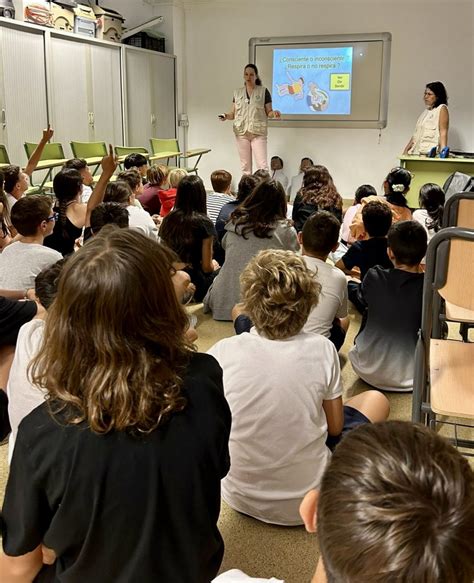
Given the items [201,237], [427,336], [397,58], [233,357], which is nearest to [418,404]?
[427,336]

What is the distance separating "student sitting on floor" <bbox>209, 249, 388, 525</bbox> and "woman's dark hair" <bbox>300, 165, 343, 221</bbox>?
2490mm

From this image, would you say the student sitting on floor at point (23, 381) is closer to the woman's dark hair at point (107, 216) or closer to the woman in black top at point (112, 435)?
the woman in black top at point (112, 435)

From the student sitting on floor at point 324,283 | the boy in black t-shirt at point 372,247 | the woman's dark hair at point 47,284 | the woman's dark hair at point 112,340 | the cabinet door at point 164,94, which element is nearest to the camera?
the woman's dark hair at point 112,340

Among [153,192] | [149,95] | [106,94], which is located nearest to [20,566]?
[153,192]

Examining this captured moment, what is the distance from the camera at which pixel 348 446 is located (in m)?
0.67

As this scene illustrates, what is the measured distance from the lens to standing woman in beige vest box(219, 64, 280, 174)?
23.8 ft

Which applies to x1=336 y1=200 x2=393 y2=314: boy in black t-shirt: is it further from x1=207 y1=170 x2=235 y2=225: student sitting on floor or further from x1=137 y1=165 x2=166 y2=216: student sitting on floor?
x1=137 y1=165 x2=166 y2=216: student sitting on floor

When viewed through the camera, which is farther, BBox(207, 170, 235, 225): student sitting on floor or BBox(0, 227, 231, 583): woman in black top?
BBox(207, 170, 235, 225): student sitting on floor

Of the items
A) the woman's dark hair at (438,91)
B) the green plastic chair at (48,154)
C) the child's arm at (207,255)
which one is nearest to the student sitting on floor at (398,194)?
the child's arm at (207,255)

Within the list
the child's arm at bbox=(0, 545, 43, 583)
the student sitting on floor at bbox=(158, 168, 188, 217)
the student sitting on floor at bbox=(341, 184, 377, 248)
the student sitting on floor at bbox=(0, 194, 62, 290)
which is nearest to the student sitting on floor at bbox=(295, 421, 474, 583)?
the child's arm at bbox=(0, 545, 43, 583)

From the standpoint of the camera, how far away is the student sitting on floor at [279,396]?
1.70 m

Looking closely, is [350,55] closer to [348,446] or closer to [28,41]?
[28,41]

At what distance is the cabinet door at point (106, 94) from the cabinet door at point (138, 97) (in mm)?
158

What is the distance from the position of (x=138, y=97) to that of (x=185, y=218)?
16.7 feet
